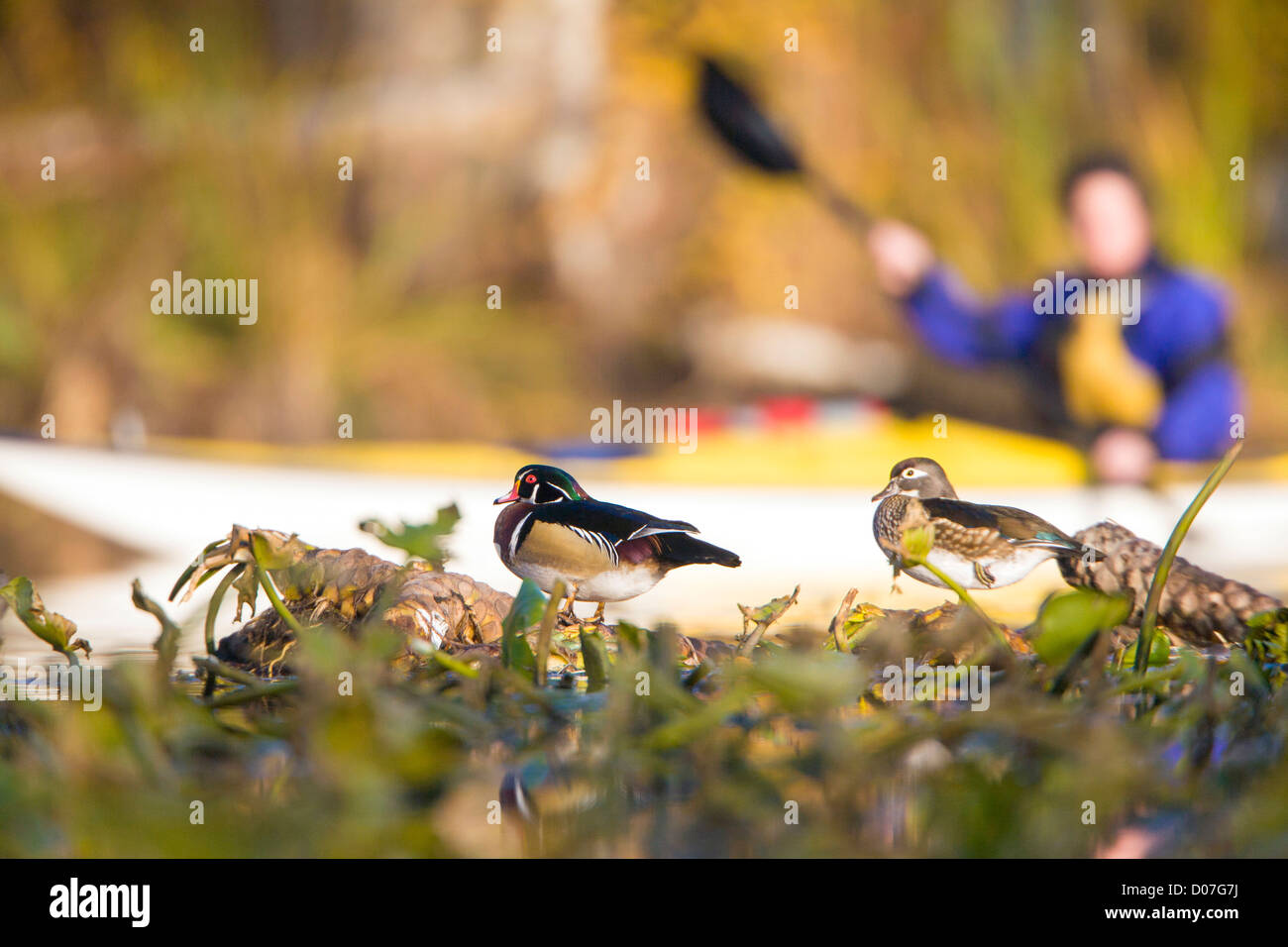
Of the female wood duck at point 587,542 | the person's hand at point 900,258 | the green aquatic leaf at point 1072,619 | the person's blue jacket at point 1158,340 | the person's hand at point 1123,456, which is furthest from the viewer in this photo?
the person's hand at point 900,258

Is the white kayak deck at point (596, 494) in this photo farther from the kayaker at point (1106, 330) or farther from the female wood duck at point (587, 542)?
the kayaker at point (1106, 330)

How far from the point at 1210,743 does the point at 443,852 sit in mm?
111

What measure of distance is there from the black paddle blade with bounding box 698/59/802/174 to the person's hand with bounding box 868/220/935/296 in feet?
0.39

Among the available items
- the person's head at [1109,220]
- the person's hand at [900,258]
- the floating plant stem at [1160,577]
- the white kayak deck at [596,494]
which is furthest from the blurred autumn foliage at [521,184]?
the floating plant stem at [1160,577]

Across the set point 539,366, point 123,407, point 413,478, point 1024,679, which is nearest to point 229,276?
point 123,407

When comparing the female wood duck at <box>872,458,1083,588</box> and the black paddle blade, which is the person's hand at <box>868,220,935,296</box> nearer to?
the black paddle blade

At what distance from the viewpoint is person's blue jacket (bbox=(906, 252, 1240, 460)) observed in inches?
28.5

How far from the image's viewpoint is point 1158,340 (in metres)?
0.78

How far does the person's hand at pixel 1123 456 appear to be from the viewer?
623 millimetres

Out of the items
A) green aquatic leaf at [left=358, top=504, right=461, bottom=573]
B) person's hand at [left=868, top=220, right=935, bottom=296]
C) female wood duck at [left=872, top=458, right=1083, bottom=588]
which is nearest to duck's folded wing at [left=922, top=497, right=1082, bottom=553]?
female wood duck at [left=872, top=458, right=1083, bottom=588]

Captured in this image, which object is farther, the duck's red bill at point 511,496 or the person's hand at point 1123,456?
the person's hand at point 1123,456

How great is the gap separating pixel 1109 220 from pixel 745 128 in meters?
0.28

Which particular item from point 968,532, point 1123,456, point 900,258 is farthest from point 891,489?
point 900,258

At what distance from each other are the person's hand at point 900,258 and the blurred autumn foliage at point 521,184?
0.15 meters
